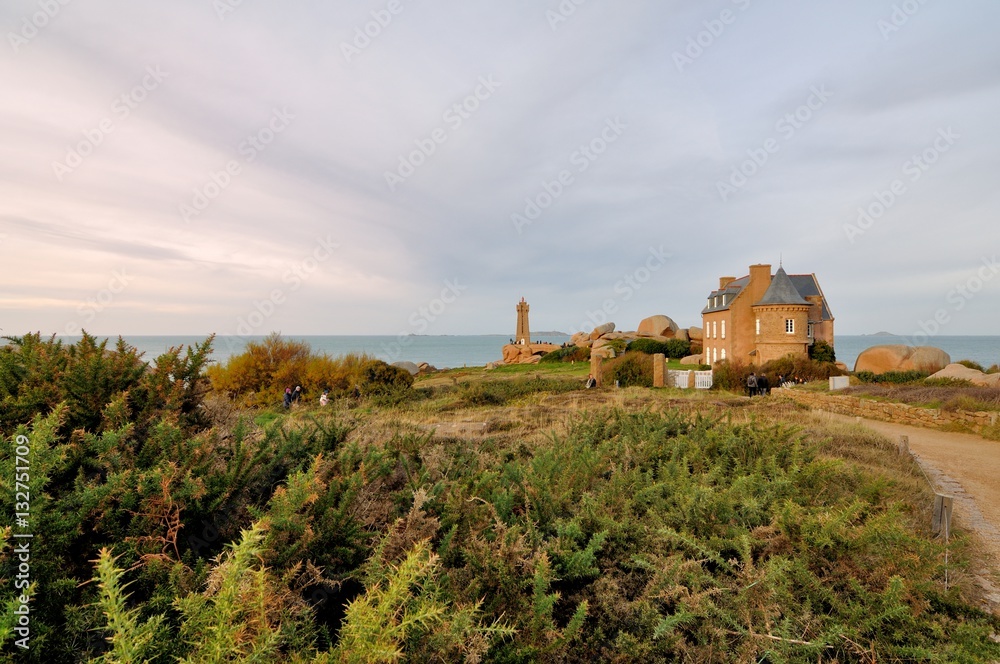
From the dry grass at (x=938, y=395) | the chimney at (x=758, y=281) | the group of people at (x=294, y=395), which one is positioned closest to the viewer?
the dry grass at (x=938, y=395)

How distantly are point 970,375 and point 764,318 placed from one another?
11639 mm

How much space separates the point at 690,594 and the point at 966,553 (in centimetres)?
370

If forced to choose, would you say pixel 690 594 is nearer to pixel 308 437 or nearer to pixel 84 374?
pixel 308 437

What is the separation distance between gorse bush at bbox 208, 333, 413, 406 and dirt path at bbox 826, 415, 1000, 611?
609 inches

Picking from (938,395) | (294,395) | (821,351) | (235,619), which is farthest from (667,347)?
(235,619)

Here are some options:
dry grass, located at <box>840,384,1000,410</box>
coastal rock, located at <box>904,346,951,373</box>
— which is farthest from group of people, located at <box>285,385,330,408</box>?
coastal rock, located at <box>904,346,951,373</box>

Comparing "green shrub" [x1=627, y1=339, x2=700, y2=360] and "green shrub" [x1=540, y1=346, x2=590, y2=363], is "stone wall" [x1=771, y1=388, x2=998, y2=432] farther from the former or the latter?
"green shrub" [x1=540, y1=346, x2=590, y2=363]

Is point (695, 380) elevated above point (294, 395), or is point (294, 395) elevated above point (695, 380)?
point (695, 380)

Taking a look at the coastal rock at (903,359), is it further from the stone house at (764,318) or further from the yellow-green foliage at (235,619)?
the yellow-green foliage at (235,619)

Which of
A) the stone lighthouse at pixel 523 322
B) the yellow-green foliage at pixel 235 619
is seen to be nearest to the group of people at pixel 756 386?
the yellow-green foliage at pixel 235 619

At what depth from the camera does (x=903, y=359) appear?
914 inches

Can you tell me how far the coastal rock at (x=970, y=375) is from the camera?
56.0ft

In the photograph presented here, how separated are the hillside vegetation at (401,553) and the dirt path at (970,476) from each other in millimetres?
1426

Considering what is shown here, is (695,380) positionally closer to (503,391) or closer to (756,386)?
(756,386)
